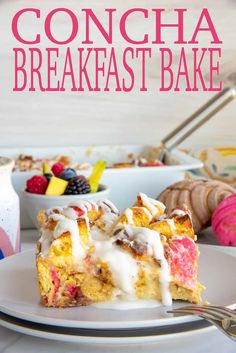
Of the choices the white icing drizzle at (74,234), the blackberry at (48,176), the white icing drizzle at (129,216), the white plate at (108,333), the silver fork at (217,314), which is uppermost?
the blackberry at (48,176)

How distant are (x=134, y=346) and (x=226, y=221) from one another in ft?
1.49

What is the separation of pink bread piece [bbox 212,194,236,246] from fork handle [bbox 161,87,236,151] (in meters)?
0.50

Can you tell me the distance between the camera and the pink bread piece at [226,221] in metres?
1.22

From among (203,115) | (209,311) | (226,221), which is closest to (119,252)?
(209,311)

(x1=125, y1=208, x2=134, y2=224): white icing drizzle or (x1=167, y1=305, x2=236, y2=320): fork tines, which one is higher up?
(x1=125, y1=208, x2=134, y2=224): white icing drizzle

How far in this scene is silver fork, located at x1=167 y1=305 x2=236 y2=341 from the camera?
0.77 metres

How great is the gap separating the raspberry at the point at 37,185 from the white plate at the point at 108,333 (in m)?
0.52

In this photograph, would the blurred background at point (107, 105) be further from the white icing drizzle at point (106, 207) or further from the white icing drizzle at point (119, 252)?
the white icing drizzle at point (119, 252)

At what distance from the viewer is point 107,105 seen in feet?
6.54

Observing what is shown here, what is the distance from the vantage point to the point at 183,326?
2.69 ft

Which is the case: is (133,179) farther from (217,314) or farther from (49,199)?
(217,314)

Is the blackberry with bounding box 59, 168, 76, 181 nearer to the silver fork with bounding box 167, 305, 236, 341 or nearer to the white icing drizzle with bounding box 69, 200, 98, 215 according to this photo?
the white icing drizzle with bounding box 69, 200, 98, 215

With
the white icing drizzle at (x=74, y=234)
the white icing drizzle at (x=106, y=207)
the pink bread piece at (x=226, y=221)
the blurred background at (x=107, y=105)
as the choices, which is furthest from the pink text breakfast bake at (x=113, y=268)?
the blurred background at (x=107, y=105)

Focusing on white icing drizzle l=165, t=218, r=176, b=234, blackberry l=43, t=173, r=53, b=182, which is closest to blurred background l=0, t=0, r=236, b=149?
blackberry l=43, t=173, r=53, b=182
